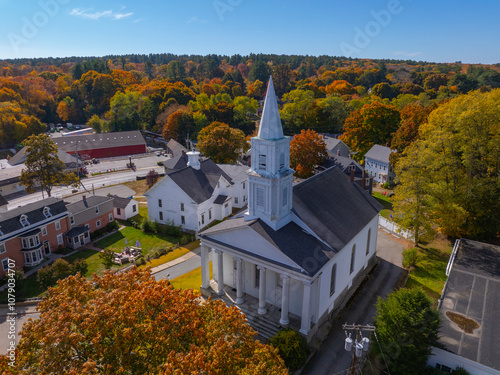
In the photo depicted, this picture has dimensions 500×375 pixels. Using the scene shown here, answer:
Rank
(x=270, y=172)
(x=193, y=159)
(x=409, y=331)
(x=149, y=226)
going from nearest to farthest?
Result: (x=409, y=331), (x=270, y=172), (x=149, y=226), (x=193, y=159)

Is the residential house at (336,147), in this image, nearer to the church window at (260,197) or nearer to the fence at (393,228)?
→ the fence at (393,228)

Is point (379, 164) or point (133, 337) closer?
point (133, 337)

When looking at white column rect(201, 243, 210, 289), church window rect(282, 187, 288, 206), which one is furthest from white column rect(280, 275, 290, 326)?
white column rect(201, 243, 210, 289)

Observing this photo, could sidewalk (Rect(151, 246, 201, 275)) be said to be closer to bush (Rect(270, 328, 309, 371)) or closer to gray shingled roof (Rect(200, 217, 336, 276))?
gray shingled roof (Rect(200, 217, 336, 276))

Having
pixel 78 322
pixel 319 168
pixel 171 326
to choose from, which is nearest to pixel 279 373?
pixel 171 326

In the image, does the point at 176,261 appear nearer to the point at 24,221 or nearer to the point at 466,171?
the point at 24,221

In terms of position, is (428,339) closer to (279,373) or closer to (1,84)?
(279,373)

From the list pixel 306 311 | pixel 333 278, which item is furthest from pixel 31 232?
pixel 333 278
